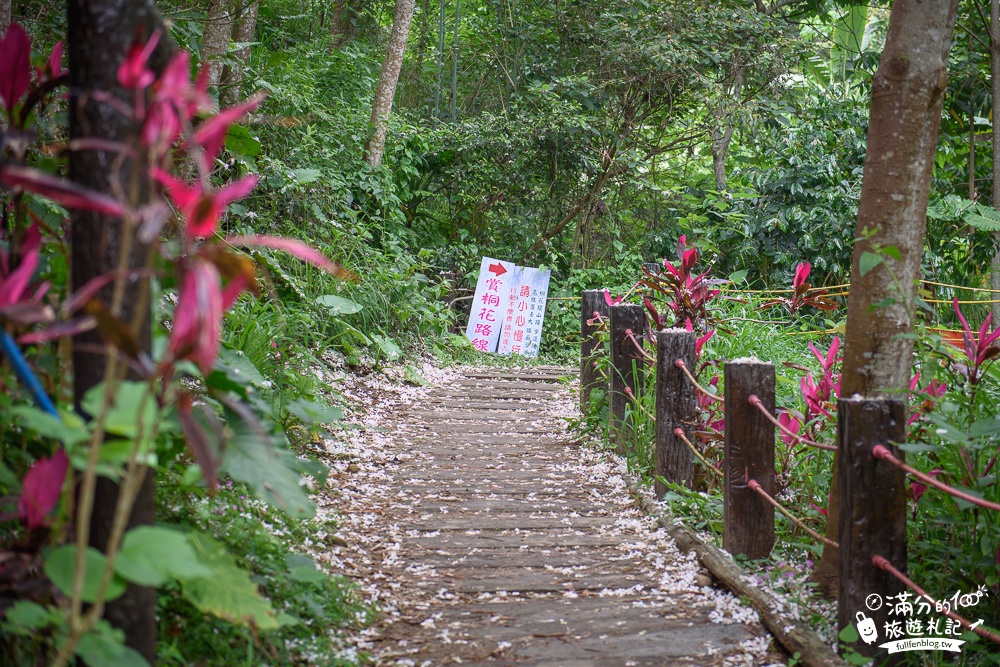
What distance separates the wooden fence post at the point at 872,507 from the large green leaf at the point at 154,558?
5.10 feet

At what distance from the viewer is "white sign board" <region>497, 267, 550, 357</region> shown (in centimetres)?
880

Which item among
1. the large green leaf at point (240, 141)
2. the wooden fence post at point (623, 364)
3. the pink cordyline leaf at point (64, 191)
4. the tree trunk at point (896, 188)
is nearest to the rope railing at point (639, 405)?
the wooden fence post at point (623, 364)

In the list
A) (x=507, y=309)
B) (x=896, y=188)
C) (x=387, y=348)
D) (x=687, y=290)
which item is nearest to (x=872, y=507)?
(x=896, y=188)

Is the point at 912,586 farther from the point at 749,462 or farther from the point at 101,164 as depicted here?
the point at 101,164

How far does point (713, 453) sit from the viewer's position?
3.42 metres

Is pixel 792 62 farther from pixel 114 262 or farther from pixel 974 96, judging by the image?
pixel 114 262

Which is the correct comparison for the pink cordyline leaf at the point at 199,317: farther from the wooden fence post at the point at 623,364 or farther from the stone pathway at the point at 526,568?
the wooden fence post at the point at 623,364

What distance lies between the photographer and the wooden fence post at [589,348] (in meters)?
4.88

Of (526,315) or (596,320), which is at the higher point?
(596,320)

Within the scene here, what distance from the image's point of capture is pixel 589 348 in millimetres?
5227

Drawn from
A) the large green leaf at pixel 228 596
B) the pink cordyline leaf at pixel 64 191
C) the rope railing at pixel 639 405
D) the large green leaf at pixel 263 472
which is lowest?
the large green leaf at pixel 228 596

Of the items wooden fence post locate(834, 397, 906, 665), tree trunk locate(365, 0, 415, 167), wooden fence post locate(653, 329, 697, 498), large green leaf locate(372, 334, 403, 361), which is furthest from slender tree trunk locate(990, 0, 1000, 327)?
tree trunk locate(365, 0, 415, 167)

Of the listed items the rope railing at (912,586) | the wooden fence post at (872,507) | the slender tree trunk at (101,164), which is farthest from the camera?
the wooden fence post at (872,507)

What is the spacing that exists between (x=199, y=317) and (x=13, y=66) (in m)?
0.69
